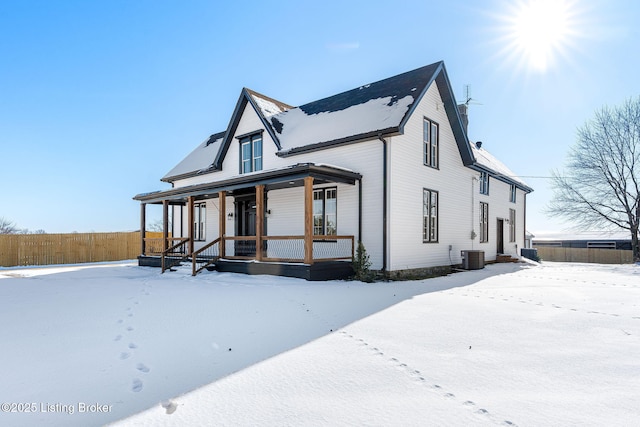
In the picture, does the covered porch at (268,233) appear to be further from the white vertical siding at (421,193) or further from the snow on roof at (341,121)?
the snow on roof at (341,121)

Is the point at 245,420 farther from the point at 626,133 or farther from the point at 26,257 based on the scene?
the point at 626,133

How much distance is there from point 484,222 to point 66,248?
23.3 meters

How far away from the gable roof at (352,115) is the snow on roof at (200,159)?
1915mm

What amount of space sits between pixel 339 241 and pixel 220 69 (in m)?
9.93

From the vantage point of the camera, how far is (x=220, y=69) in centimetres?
1588

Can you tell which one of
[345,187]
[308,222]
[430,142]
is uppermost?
[430,142]

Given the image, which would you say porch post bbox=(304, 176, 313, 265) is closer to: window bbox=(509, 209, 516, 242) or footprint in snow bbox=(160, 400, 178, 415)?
footprint in snow bbox=(160, 400, 178, 415)

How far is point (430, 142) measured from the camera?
13.5m

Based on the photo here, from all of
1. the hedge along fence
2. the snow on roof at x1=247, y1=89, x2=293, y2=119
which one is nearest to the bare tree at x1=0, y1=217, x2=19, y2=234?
the hedge along fence

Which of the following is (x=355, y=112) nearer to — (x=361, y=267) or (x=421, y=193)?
(x=421, y=193)

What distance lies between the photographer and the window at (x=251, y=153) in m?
15.5

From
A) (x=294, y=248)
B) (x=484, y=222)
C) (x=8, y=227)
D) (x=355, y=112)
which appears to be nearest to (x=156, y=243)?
(x=294, y=248)

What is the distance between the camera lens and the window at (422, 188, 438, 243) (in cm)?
1305

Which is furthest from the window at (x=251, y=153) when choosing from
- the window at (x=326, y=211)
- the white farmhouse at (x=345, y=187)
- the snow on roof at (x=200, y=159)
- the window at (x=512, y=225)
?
the window at (x=512, y=225)
